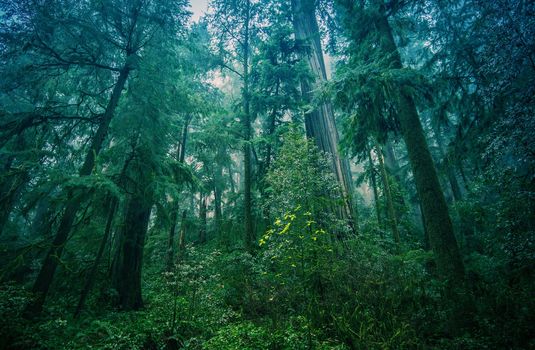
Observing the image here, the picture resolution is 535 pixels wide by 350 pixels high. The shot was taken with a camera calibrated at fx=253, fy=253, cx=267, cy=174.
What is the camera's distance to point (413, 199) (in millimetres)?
14766

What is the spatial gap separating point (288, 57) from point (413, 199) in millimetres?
10674

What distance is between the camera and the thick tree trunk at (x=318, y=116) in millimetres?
8963

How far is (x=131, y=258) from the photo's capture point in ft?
22.6

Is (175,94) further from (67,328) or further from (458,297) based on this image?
(458,297)

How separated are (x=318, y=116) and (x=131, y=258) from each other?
8174 millimetres

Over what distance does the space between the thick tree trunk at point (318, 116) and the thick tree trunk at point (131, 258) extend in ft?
19.9

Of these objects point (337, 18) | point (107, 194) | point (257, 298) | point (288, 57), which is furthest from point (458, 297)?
point (337, 18)

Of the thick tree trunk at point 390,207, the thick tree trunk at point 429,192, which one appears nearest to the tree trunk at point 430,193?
the thick tree trunk at point 429,192

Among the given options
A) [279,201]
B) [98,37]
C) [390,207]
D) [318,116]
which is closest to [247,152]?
[318,116]

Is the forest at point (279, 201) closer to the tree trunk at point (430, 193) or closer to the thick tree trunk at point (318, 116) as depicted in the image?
the tree trunk at point (430, 193)

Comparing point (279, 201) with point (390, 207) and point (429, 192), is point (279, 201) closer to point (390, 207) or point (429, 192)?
point (429, 192)

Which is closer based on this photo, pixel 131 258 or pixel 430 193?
pixel 430 193

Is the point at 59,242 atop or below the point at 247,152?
below

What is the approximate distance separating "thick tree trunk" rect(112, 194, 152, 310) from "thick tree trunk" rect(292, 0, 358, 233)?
6054mm
